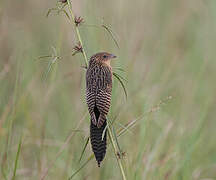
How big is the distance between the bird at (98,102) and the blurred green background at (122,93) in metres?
0.35

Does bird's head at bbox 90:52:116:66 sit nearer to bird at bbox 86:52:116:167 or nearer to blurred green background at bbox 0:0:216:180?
bird at bbox 86:52:116:167

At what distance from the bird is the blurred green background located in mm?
346

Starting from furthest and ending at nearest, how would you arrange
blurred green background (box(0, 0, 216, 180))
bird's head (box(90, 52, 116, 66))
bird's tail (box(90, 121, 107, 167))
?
blurred green background (box(0, 0, 216, 180)), bird's head (box(90, 52, 116, 66)), bird's tail (box(90, 121, 107, 167))

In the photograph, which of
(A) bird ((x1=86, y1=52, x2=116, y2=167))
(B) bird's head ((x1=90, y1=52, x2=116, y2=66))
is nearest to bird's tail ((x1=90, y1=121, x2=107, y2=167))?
(A) bird ((x1=86, y1=52, x2=116, y2=167))

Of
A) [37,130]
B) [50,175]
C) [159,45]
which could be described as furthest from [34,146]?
[159,45]

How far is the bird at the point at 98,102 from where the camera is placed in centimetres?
193

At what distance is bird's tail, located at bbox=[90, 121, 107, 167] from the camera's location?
1.92m

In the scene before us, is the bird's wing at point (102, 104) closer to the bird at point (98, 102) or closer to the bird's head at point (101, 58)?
the bird at point (98, 102)

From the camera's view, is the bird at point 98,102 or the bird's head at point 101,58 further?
the bird's head at point 101,58

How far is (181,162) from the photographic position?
128 inches

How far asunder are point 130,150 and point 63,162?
0.53 m

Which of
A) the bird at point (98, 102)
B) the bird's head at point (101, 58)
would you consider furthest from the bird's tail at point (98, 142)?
the bird's head at point (101, 58)

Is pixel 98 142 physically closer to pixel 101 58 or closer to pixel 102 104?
pixel 102 104

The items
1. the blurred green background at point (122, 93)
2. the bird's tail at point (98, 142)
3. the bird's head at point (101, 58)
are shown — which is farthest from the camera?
the blurred green background at point (122, 93)
